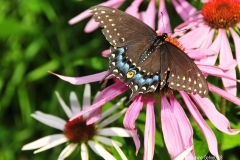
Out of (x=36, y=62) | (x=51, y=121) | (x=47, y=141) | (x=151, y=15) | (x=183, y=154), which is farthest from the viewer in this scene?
(x=36, y=62)

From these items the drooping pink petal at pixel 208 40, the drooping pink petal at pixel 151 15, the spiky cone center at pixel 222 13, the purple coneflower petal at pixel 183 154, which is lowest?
the purple coneflower petal at pixel 183 154

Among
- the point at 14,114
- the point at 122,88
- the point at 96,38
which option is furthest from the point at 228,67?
the point at 14,114

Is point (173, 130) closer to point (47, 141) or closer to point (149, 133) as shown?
point (149, 133)

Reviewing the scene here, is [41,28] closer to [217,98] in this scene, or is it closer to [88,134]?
[88,134]

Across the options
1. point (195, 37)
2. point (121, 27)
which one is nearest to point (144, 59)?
point (121, 27)

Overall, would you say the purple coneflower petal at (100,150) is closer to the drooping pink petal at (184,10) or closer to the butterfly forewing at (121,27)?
the butterfly forewing at (121,27)

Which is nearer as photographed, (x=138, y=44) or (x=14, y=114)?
(x=138, y=44)

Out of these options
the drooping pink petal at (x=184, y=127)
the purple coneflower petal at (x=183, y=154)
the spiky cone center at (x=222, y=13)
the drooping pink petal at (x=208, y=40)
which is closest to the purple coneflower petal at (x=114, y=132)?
the drooping pink petal at (x=184, y=127)
